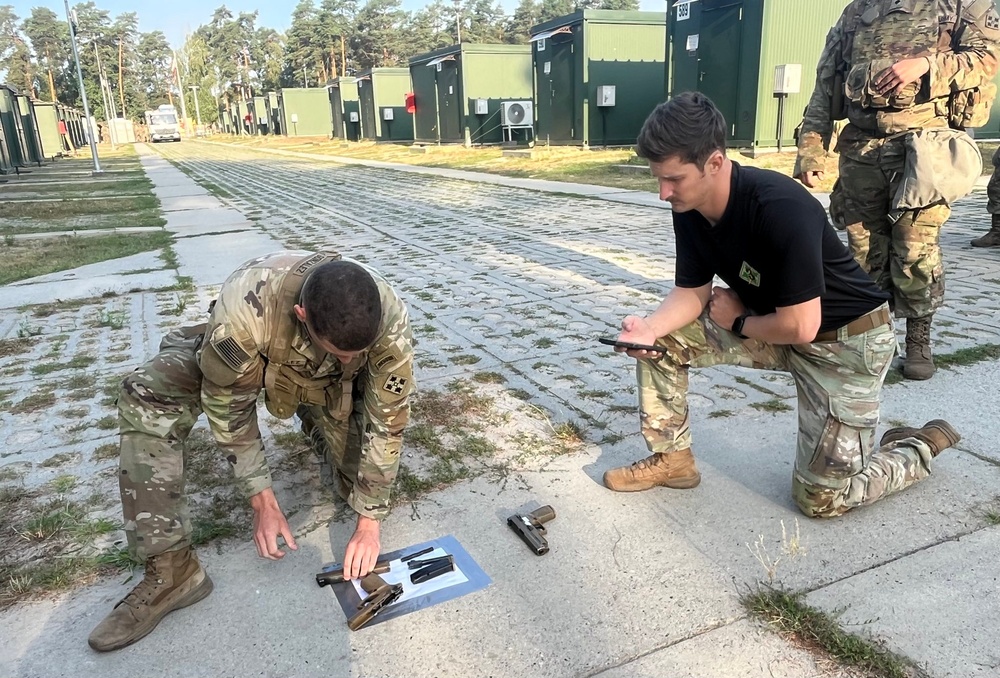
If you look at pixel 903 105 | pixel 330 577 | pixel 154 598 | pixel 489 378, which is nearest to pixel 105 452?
pixel 154 598

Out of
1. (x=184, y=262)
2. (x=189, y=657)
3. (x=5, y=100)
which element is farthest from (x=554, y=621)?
(x=5, y=100)

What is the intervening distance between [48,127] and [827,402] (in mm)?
38102

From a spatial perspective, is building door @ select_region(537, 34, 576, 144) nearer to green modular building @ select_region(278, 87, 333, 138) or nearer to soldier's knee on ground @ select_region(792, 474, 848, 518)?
soldier's knee on ground @ select_region(792, 474, 848, 518)

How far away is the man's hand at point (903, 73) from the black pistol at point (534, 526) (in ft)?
8.68

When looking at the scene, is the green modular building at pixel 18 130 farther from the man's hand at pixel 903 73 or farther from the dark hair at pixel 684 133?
the dark hair at pixel 684 133

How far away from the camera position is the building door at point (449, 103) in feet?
84.7

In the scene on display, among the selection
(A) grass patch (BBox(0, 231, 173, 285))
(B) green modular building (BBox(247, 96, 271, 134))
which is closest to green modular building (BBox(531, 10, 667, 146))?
(A) grass patch (BBox(0, 231, 173, 285))

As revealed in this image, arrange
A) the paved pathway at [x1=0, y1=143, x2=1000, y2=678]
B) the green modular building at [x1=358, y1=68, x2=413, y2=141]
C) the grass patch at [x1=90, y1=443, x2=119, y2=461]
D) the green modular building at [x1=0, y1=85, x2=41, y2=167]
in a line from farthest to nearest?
the green modular building at [x1=358, y1=68, x2=413, y2=141] < the green modular building at [x1=0, y1=85, x2=41, y2=167] < the grass patch at [x1=90, y1=443, x2=119, y2=461] < the paved pathway at [x1=0, y1=143, x2=1000, y2=678]

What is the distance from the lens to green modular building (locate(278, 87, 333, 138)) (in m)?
46.1

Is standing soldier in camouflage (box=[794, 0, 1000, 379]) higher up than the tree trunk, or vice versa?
the tree trunk

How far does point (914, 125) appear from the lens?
11.9 feet

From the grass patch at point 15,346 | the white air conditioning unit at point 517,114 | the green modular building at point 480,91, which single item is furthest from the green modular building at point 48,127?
the grass patch at point 15,346

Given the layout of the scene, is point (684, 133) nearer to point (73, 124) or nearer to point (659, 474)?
point (659, 474)

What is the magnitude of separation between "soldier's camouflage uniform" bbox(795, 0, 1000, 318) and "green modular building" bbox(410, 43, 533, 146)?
2079 cm
